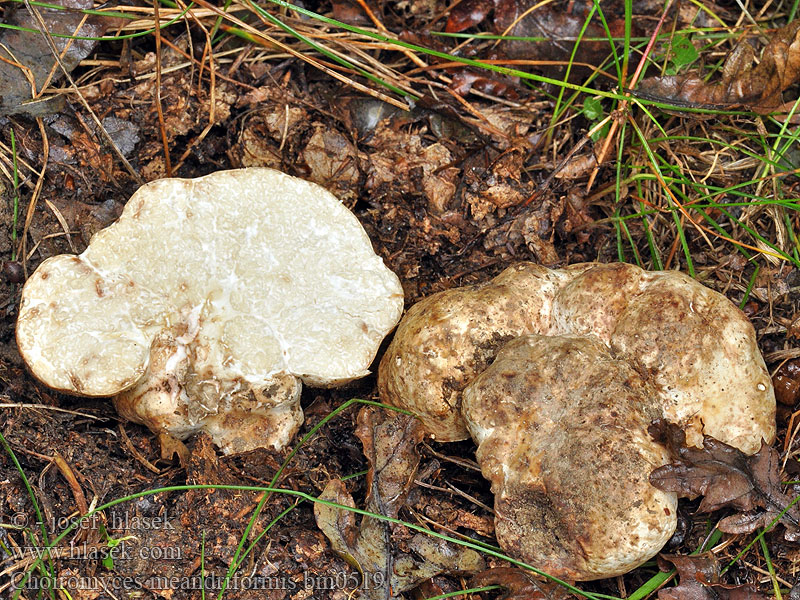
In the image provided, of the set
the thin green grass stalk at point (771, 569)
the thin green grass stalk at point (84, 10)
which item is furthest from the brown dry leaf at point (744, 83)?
the thin green grass stalk at point (84, 10)

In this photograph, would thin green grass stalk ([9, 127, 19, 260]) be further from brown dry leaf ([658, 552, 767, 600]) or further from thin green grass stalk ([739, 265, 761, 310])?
thin green grass stalk ([739, 265, 761, 310])

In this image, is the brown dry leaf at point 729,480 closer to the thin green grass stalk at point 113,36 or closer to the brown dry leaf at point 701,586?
the brown dry leaf at point 701,586

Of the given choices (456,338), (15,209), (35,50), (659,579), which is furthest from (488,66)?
(659,579)

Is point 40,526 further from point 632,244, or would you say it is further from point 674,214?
point 674,214

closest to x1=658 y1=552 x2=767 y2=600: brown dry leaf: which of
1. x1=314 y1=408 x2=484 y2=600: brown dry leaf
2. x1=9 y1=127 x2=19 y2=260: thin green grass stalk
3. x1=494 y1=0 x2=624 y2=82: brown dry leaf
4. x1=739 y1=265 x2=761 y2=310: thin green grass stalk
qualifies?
x1=314 y1=408 x2=484 y2=600: brown dry leaf

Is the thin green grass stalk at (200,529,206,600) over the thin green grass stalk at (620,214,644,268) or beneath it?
beneath

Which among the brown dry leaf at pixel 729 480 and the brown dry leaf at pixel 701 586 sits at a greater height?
the brown dry leaf at pixel 729 480
